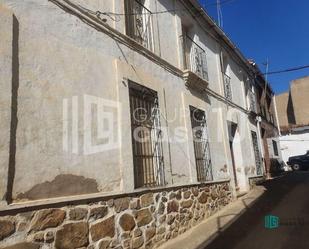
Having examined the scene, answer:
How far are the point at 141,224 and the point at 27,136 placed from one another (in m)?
2.44

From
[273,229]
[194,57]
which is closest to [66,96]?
[273,229]

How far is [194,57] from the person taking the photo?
30.0 feet

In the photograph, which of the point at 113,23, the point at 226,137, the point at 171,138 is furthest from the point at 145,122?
the point at 226,137

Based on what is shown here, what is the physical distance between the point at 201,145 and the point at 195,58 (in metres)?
2.49

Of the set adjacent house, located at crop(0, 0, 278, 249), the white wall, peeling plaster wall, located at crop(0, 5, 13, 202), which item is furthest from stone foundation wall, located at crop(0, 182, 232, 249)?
the white wall

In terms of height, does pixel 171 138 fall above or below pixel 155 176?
above

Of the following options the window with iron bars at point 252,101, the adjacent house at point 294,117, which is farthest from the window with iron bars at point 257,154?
the adjacent house at point 294,117

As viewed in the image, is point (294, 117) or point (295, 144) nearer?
point (295, 144)

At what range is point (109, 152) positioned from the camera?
500 cm

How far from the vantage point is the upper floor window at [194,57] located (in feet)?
29.1

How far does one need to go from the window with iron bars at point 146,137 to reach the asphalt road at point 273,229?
160cm

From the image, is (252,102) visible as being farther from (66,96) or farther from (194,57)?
(66,96)

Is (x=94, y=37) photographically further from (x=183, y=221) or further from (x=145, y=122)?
(x=183, y=221)

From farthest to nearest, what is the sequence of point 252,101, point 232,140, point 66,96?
point 252,101 < point 232,140 < point 66,96
